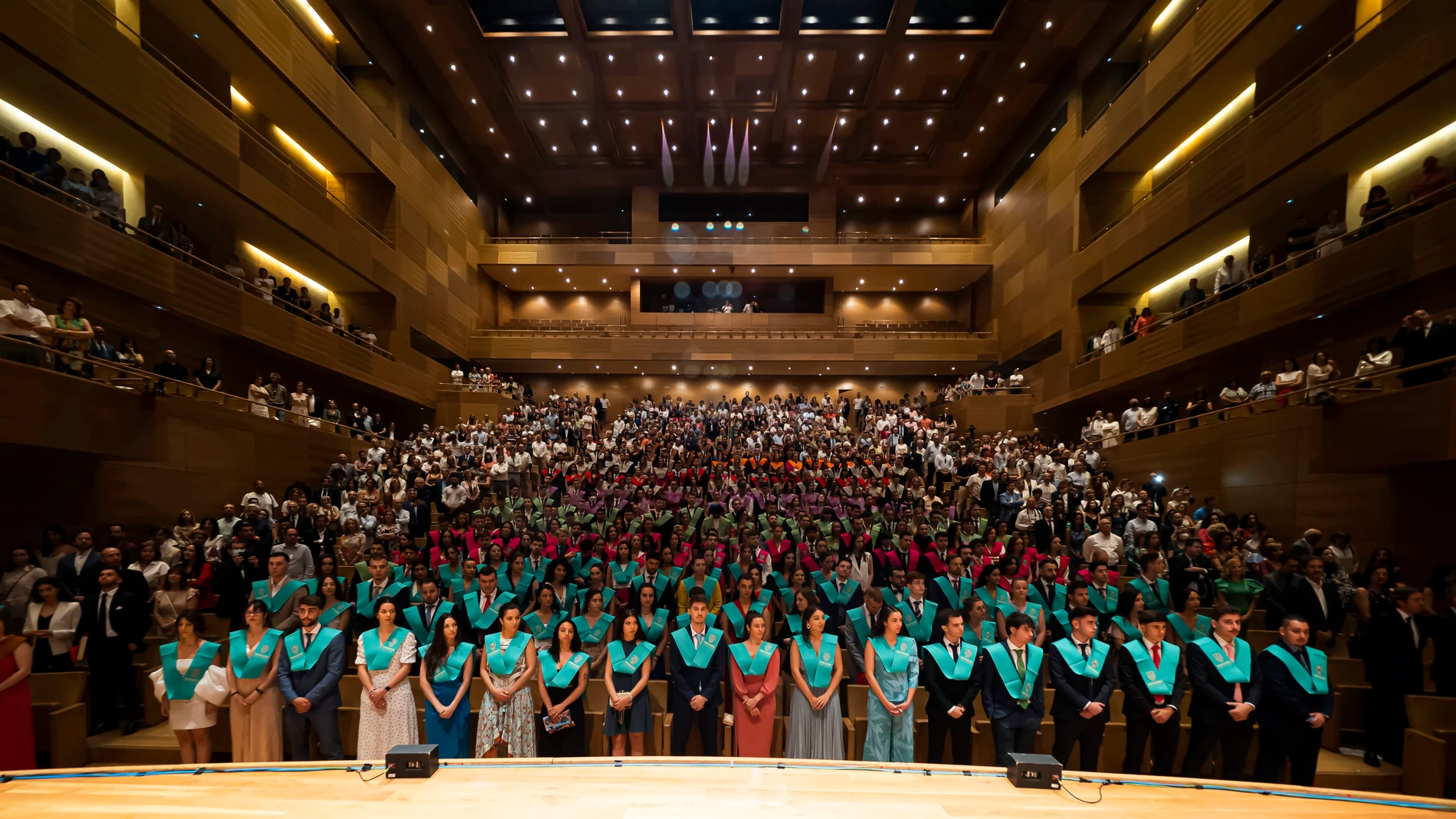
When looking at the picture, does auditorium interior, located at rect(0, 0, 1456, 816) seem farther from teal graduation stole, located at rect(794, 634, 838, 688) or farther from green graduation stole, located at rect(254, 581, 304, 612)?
green graduation stole, located at rect(254, 581, 304, 612)

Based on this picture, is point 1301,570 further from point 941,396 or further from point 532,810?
point 941,396

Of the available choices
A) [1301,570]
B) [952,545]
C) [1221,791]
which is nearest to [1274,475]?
[1301,570]

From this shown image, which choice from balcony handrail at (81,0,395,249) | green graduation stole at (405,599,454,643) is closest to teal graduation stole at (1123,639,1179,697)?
green graduation stole at (405,599,454,643)

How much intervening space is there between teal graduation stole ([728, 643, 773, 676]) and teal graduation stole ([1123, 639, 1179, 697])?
88.6 inches

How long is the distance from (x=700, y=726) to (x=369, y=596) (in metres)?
3.34

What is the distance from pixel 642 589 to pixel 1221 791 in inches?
133

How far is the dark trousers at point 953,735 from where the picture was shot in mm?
4496

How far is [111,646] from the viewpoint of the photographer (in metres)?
5.44

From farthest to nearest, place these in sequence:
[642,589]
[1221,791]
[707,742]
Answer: [642,589] → [707,742] → [1221,791]

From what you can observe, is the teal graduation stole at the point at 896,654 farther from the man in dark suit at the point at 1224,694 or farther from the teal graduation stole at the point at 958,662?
the man in dark suit at the point at 1224,694

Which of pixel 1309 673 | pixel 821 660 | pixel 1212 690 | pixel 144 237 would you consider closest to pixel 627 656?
pixel 821 660

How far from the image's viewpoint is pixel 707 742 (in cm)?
462

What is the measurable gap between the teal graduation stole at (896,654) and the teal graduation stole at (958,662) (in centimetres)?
12

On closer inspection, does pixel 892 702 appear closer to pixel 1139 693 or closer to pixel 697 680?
pixel 697 680
